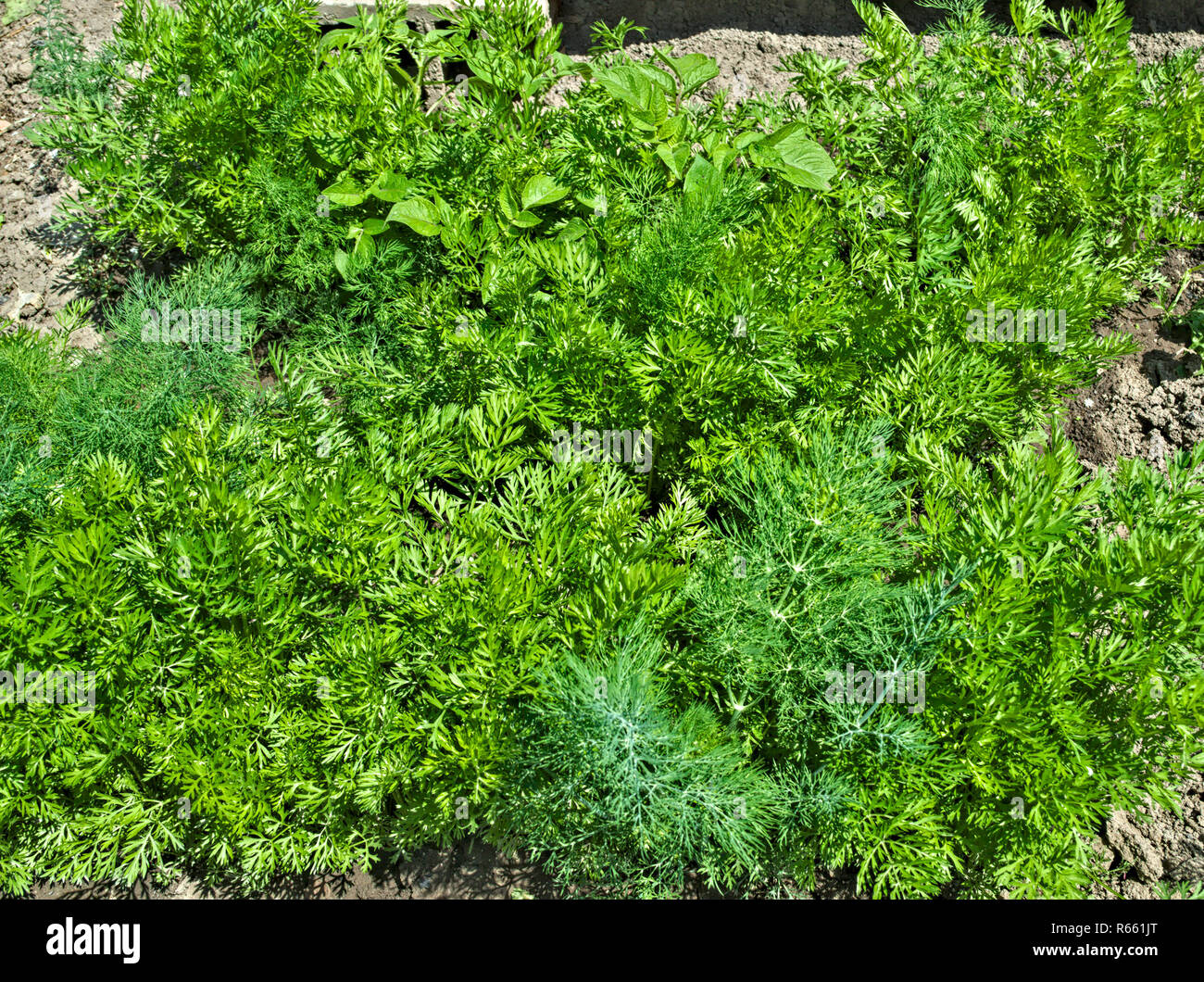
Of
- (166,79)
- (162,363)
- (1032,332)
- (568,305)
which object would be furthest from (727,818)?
(166,79)

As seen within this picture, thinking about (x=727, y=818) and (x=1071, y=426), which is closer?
(x=727, y=818)

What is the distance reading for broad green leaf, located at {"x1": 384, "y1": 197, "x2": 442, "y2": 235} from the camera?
3.41 metres

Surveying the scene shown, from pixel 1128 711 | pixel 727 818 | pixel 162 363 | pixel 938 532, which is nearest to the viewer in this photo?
pixel 727 818

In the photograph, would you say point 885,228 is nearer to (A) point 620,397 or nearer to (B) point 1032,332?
(B) point 1032,332

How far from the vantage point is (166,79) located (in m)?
3.53

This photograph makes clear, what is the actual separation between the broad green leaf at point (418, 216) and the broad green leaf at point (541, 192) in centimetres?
33

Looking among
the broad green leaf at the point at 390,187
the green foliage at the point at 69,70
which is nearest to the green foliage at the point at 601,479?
the broad green leaf at the point at 390,187

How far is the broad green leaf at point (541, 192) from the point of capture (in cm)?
340

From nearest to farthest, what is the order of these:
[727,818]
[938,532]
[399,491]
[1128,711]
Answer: [727,818]
[1128,711]
[938,532]
[399,491]

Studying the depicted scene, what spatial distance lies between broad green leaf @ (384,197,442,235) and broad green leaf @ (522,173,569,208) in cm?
33

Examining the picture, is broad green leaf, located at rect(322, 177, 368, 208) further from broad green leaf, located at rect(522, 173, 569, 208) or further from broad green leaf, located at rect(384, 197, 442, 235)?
broad green leaf, located at rect(522, 173, 569, 208)

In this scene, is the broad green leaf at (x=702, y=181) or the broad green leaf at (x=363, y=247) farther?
the broad green leaf at (x=363, y=247)

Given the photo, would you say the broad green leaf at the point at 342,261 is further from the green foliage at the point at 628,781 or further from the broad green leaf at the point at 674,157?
the green foliage at the point at 628,781

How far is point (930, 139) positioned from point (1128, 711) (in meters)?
2.08
